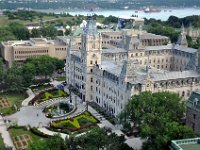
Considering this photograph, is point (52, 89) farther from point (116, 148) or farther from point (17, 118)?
point (116, 148)

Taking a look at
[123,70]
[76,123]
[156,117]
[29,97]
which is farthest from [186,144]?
[29,97]

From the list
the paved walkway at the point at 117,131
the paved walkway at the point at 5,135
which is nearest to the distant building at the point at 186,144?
the paved walkway at the point at 117,131

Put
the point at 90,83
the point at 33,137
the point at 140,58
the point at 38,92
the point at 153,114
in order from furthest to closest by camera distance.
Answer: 1. the point at 140,58
2. the point at 38,92
3. the point at 90,83
4. the point at 33,137
5. the point at 153,114

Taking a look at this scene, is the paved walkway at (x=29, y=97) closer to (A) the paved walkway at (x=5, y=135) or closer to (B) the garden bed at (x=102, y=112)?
(A) the paved walkway at (x=5, y=135)

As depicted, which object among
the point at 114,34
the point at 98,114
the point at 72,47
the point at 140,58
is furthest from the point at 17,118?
the point at 114,34

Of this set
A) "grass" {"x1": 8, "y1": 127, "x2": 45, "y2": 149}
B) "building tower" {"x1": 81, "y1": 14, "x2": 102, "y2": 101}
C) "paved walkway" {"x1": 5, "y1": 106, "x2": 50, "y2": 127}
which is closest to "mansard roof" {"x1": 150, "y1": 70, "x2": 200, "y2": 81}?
"building tower" {"x1": 81, "y1": 14, "x2": 102, "y2": 101}

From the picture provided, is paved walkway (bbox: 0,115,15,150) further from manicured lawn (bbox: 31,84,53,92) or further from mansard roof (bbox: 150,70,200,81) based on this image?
mansard roof (bbox: 150,70,200,81)
